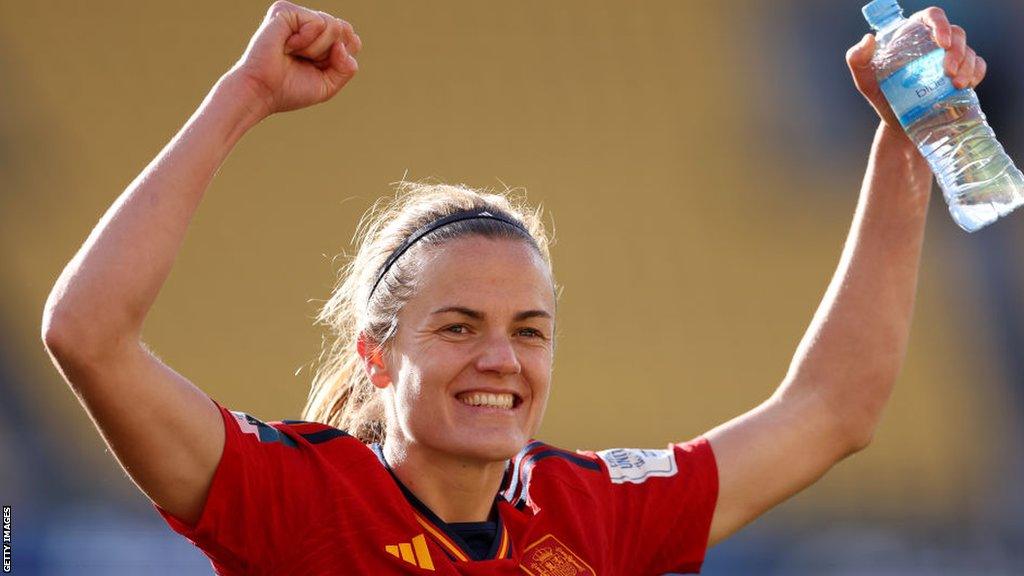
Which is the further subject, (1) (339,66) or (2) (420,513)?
(2) (420,513)

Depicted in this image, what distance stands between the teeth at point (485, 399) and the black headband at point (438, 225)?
12.2 inches

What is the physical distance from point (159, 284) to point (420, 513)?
60cm

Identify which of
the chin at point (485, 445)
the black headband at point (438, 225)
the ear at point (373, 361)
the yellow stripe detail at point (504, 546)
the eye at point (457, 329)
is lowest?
the yellow stripe detail at point (504, 546)

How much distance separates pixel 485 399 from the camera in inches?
83.7

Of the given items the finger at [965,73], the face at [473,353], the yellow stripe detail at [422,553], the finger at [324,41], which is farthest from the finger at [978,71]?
the yellow stripe detail at [422,553]

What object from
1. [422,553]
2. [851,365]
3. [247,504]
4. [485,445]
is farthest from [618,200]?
[247,504]

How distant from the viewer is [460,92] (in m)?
5.56

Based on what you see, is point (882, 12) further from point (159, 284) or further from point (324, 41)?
point (159, 284)

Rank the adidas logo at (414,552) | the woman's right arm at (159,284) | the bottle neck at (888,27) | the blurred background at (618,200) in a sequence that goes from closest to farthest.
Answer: the woman's right arm at (159,284)
the adidas logo at (414,552)
the bottle neck at (888,27)
the blurred background at (618,200)

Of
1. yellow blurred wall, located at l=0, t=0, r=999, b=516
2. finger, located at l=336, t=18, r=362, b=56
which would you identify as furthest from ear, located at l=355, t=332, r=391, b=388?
A: yellow blurred wall, located at l=0, t=0, r=999, b=516

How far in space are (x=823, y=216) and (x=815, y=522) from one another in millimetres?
1208

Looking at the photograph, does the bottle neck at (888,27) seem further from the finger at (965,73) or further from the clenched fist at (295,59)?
the clenched fist at (295,59)

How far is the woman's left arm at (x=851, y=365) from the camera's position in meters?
2.40

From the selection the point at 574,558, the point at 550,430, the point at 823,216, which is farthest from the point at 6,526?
the point at 823,216
